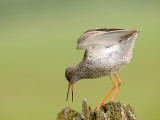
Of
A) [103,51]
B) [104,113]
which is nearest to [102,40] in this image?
[103,51]

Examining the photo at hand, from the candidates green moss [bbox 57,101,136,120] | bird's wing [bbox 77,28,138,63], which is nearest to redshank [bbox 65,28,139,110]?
bird's wing [bbox 77,28,138,63]

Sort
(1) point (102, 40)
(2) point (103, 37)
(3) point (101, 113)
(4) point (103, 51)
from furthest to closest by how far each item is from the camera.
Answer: (4) point (103, 51)
(1) point (102, 40)
(2) point (103, 37)
(3) point (101, 113)

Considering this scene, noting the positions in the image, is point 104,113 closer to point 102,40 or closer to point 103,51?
point 102,40

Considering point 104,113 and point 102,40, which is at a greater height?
point 102,40

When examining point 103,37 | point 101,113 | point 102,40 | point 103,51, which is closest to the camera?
point 101,113

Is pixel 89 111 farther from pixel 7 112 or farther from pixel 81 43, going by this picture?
pixel 7 112

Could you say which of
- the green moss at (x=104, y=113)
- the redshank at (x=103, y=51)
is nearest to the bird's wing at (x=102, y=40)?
the redshank at (x=103, y=51)

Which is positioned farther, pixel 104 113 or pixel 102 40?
pixel 102 40

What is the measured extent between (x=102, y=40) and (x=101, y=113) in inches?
82.2

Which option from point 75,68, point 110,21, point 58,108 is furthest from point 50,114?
point 110,21

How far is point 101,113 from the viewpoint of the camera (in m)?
5.22

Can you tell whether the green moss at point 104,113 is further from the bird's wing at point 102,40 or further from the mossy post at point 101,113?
the bird's wing at point 102,40

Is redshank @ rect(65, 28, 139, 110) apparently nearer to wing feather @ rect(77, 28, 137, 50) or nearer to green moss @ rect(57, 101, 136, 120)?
wing feather @ rect(77, 28, 137, 50)

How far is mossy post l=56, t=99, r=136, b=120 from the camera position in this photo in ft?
16.9
